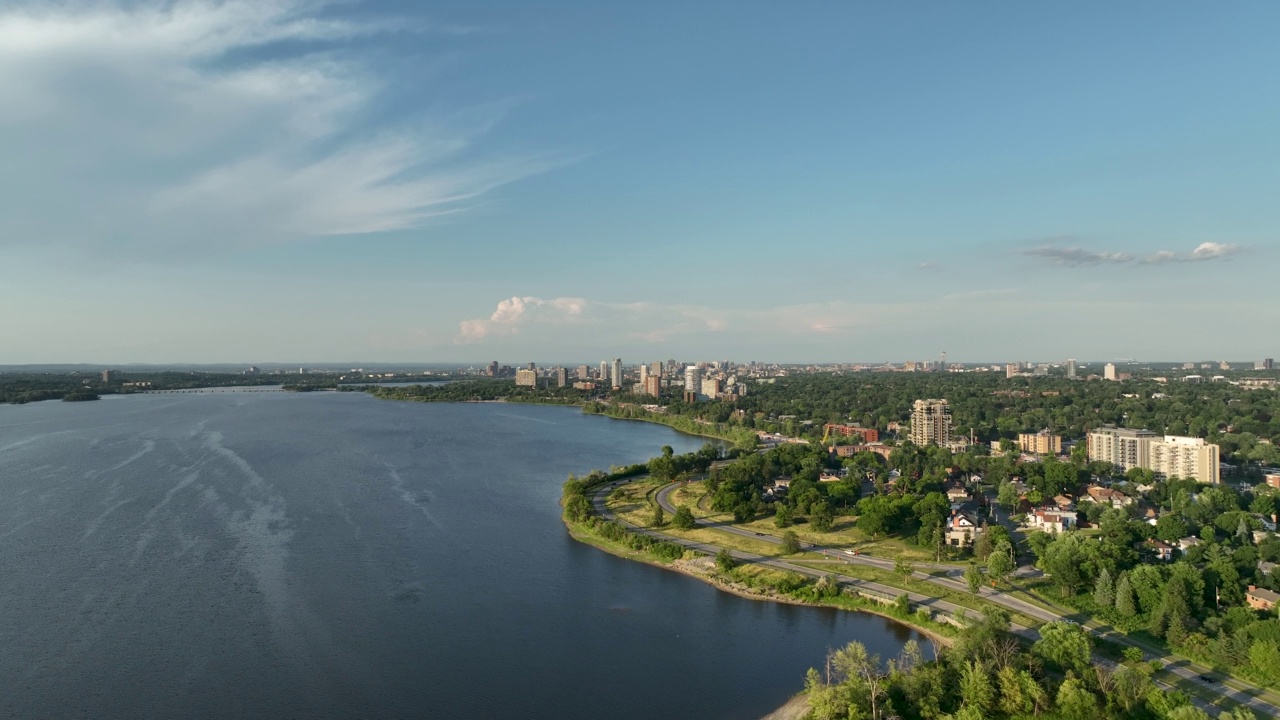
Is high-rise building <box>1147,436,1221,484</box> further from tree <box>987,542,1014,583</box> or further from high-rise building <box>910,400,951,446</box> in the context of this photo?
tree <box>987,542,1014,583</box>

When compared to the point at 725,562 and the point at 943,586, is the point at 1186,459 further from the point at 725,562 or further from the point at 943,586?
the point at 725,562

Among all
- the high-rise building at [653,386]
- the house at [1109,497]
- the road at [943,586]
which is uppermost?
the high-rise building at [653,386]

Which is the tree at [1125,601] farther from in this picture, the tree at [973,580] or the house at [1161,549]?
the house at [1161,549]

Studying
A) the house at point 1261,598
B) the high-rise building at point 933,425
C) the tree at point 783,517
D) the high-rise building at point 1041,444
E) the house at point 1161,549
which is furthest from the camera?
the high-rise building at point 933,425

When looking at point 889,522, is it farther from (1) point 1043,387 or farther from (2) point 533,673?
(1) point 1043,387

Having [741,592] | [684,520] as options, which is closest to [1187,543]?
[741,592]

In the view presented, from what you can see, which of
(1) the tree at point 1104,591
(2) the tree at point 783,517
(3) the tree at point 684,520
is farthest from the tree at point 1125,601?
(3) the tree at point 684,520

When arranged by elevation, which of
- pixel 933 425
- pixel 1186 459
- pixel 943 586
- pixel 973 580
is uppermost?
pixel 933 425
